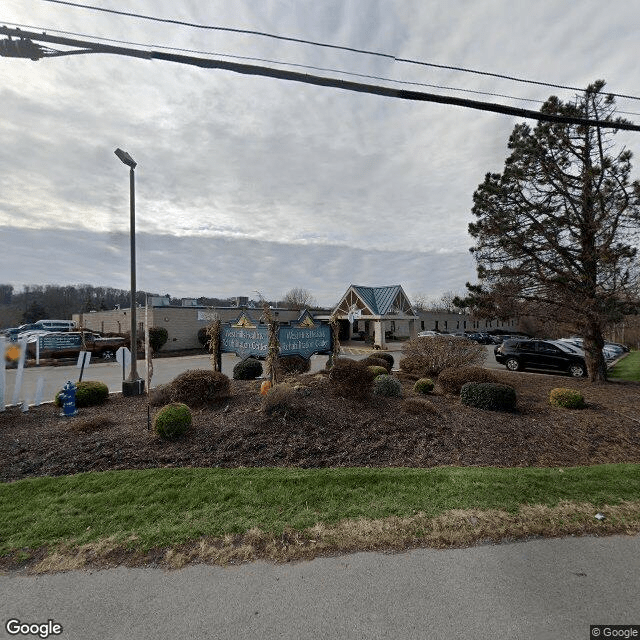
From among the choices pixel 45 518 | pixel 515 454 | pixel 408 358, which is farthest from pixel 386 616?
pixel 408 358

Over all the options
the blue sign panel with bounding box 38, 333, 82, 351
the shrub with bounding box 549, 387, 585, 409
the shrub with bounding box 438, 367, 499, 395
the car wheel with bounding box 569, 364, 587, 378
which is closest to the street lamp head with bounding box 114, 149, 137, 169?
the shrub with bounding box 438, 367, 499, 395

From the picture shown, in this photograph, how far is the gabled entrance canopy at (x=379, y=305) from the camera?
31967 millimetres

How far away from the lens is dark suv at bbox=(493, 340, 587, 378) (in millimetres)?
15609

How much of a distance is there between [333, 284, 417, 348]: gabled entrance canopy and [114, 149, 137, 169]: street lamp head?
23500 millimetres

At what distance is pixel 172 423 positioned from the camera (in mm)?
5520

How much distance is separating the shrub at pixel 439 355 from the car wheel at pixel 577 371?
598cm

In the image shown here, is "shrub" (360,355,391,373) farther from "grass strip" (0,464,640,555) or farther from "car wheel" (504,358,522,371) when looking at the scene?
"car wheel" (504,358,522,371)

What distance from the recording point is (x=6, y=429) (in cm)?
640

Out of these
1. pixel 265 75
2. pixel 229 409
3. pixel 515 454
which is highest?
pixel 265 75

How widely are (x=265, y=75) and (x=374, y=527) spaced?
501 cm

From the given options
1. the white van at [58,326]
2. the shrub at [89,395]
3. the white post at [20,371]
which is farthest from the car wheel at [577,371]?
the white van at [58,326]

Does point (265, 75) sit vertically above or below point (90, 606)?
above

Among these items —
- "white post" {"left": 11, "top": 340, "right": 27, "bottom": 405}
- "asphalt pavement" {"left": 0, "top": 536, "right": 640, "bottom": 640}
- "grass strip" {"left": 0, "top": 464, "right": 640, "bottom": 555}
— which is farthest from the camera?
"white post" {"left": 11, "top": 340, "right": 27, "bottom": 405}

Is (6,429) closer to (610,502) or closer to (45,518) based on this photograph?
(45,518)
